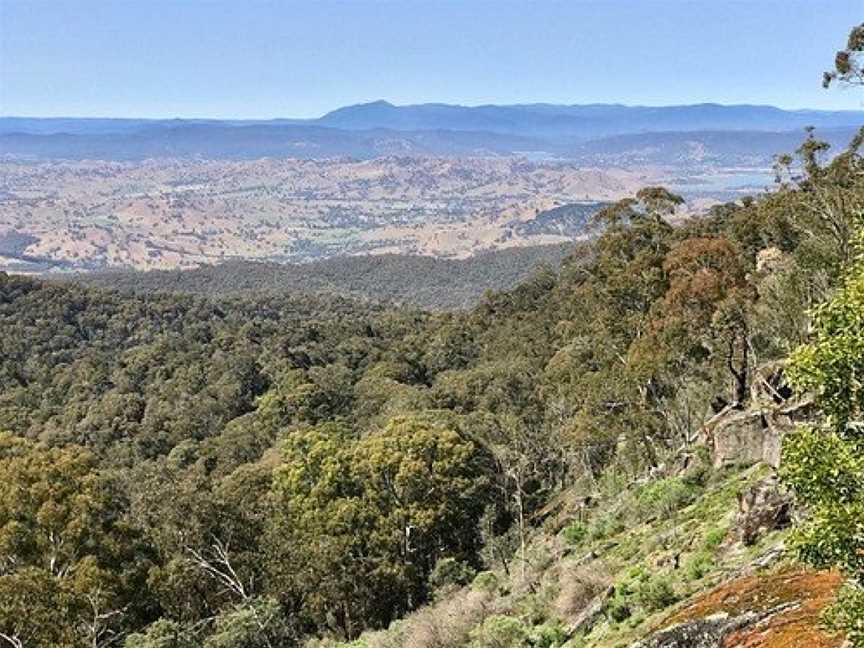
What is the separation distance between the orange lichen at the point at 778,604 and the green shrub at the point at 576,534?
11.4m

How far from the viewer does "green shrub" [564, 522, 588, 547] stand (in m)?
23.1

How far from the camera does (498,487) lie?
116ft

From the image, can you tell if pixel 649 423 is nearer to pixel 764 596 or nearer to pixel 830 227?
pixel 830 227

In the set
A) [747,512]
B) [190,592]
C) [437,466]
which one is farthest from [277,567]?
[747,512]

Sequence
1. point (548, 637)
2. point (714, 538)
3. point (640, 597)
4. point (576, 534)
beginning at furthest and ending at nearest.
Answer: point (576, 534)
point (714, 538)
point (548, 637)
point (640, 597)

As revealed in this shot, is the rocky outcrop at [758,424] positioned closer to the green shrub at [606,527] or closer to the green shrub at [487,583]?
the green shrub at [606,527]

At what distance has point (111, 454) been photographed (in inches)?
2287

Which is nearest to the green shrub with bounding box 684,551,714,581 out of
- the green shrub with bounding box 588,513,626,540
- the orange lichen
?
the orange lichen

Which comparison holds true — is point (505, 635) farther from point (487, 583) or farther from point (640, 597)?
point (487, 583)

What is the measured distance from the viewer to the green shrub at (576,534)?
75.8 ft

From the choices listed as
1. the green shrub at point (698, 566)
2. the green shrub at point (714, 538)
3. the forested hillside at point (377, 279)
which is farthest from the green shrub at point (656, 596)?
the forested hillside at point (377, 279)

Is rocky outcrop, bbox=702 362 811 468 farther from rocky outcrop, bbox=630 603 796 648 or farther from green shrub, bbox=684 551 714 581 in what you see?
rocky outcrop, bbox=630 603 796 648

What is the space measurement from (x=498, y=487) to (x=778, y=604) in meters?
25.8

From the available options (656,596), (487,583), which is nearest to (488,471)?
(487,583)
